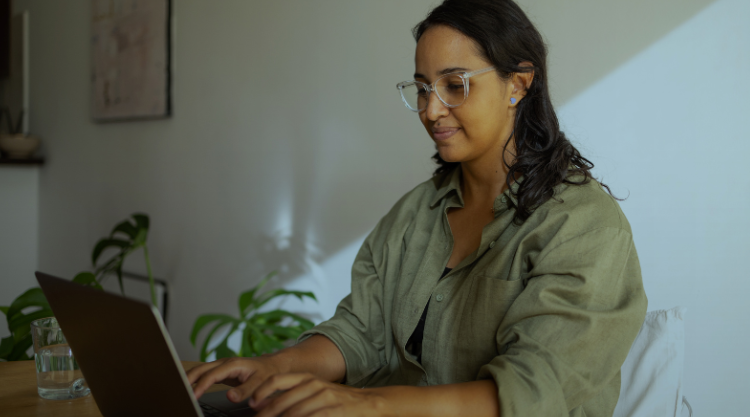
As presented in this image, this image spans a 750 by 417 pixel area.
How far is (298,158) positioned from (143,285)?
1258 millimetres

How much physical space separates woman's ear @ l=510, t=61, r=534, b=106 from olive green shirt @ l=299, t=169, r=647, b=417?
0.69ft

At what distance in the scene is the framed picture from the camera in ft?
8.96

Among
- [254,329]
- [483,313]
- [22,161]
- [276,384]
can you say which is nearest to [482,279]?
[483,313]

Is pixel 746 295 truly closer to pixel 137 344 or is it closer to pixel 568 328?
pixel 568 328

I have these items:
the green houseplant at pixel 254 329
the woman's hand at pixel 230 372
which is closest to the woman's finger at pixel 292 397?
the woman's hand at pixel 230 372

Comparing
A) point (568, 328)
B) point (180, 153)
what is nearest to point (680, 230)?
point (568, 328)

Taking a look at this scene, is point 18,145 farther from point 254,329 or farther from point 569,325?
point 569,325

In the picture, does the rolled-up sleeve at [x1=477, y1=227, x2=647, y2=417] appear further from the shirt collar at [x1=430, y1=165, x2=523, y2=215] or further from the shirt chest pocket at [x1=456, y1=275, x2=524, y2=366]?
the shirt collar at [x1=430, y1=165, x2=523, y2=215]

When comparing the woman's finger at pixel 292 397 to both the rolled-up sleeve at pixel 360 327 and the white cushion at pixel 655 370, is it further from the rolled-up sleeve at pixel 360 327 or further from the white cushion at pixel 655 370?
the white cushion at pixel 655 370

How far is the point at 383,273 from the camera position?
1333mm

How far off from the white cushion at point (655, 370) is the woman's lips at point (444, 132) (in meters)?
0.52

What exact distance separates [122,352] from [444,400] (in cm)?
42

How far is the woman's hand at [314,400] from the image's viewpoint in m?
0.73

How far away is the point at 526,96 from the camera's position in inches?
46.8
